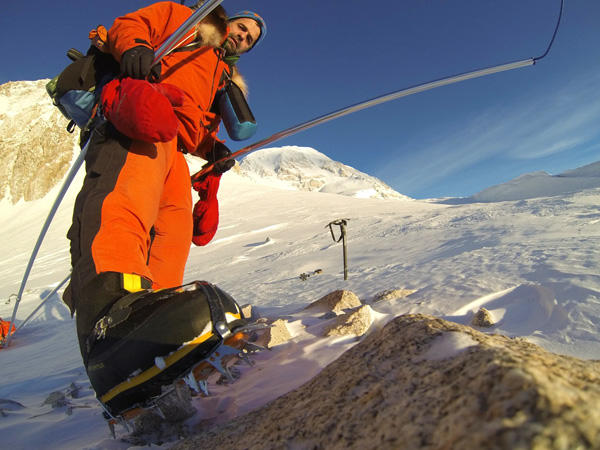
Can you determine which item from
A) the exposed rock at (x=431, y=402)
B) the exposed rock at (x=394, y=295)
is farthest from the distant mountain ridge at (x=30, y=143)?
the exposed rock at (x=431, y=402)

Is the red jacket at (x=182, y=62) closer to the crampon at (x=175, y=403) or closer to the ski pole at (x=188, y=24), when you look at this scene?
the ski pole at (x=188, y=24)

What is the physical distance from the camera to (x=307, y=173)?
105688 mm

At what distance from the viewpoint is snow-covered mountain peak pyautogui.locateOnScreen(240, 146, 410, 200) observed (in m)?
91.4

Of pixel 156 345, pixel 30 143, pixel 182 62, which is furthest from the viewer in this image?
pixel 30 143

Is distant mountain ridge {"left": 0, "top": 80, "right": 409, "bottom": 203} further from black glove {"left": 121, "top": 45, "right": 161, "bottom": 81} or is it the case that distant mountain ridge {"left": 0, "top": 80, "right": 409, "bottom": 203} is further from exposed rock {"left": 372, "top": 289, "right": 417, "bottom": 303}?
black glove {"left": 121, "top": 45, "right": 161, "bottom": 81}

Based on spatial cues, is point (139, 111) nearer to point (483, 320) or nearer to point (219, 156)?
point (219, 156)

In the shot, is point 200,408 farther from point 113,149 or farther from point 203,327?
point 113,149

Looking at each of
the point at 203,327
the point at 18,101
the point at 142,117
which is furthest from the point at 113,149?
the point at 18,101

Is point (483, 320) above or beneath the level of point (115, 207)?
beneath

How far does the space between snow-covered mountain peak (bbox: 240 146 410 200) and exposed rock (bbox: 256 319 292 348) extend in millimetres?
82392

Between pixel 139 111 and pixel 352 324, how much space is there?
130 cm

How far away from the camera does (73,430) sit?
3.83 feet

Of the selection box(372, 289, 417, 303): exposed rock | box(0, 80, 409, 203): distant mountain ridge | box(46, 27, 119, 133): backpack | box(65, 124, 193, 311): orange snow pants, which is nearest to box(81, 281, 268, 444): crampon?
box(65, 124, 193, 311): orange snow pants

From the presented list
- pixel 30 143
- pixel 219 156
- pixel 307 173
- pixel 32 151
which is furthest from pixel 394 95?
pixel 307 173
